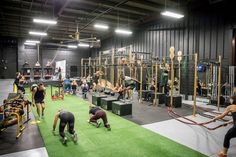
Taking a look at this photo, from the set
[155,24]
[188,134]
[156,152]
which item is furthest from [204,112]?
[155,24]

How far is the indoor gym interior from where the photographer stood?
466 centimetres

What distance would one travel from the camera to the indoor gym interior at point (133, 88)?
4.66 m

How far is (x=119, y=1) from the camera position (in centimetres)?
1040

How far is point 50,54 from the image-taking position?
2289 cm

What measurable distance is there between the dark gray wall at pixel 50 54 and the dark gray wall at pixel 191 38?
11679 mm

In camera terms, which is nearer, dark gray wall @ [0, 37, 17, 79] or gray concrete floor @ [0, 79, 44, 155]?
gray concrete floor @ [0, 79, 44, 155]

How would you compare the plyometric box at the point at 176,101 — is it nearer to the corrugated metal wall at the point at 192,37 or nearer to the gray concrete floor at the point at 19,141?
the corrugated metal wall at the point at 192,37

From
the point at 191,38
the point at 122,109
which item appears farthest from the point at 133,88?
the point at 191,38

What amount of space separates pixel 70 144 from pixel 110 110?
152 inches

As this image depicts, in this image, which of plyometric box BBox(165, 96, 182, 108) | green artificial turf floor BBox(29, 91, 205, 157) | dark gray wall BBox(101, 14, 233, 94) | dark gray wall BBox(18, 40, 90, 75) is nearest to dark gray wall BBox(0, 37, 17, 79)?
dark gray wall BBox(18, 40, 90, 75)

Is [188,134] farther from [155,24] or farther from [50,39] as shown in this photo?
[50,39]

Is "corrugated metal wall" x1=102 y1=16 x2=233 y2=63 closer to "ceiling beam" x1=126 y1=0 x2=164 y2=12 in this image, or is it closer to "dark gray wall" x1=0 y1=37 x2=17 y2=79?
"ceiling beam" x1=126 y1=0 x2=164 y2=12

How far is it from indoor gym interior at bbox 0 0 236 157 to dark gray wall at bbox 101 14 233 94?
0.05m

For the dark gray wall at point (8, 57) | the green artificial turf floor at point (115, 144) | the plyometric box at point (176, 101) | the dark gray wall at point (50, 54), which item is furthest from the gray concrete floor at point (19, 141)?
the dark gray wall at point (8, 57)
